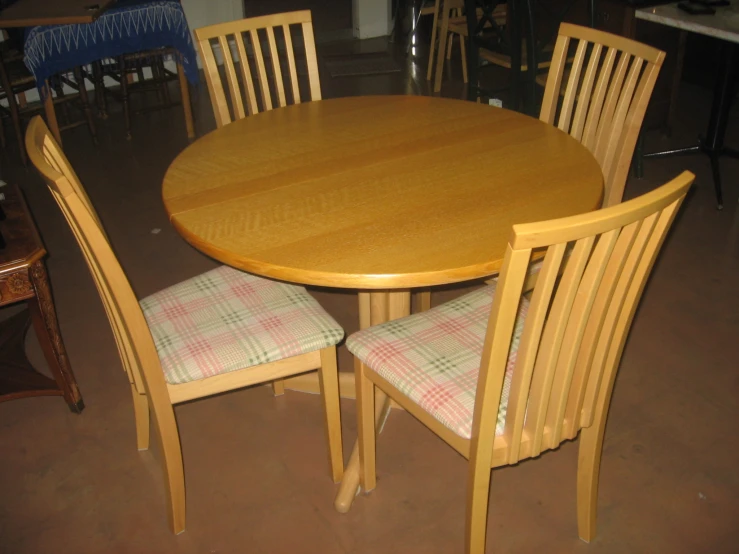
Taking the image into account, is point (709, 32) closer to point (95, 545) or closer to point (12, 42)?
point (95, 545)

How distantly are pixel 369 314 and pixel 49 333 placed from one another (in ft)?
2.97

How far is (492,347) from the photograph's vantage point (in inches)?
44.9

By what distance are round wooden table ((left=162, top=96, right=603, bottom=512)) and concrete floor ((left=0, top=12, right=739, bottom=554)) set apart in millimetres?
145

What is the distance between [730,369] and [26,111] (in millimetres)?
3864

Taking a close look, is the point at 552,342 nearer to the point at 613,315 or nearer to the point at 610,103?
the point at 613,315

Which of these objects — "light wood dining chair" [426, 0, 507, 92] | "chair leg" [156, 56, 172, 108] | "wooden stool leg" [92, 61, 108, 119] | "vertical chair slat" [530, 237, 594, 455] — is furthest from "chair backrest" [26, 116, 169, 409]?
"light wood dining chair" [426, 0, 507, 92]

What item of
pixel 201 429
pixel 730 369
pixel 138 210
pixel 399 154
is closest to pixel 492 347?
pixel 399 154

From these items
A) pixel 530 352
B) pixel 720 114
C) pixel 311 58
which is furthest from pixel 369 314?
pixel 720 114

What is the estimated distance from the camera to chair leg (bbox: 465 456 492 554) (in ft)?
4.37

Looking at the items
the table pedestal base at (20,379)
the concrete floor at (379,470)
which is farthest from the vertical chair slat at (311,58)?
the table pedestal base at (20,379)

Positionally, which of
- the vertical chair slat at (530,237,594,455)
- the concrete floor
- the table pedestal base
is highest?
the vertical chair slat at (530,237,594,455)

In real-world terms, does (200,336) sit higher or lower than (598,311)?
lower

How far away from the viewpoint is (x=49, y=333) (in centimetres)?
191

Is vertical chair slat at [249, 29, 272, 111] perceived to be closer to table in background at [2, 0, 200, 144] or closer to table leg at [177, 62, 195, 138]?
table in background at [2, 0, 200, 144]
